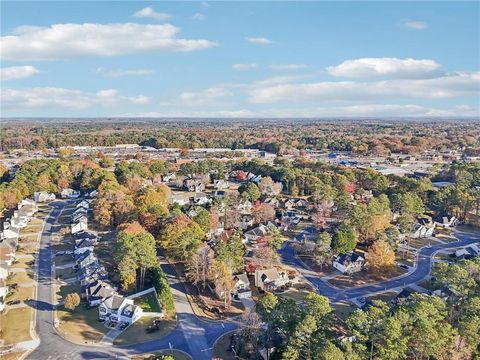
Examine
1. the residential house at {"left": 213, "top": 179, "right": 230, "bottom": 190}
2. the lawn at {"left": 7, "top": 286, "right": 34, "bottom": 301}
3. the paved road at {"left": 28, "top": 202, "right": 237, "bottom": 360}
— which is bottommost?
the paved road at {"left": 28, "top": 202, "right": 237, "bottom": 360}

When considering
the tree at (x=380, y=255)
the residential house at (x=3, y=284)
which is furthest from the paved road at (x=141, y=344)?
the tree at (x=380, y=255)

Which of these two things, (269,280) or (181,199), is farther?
(181,199)

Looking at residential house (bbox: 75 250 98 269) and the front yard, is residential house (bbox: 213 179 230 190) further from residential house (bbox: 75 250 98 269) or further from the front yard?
the front yard

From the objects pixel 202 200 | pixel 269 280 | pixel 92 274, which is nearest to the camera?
pixel 269 280

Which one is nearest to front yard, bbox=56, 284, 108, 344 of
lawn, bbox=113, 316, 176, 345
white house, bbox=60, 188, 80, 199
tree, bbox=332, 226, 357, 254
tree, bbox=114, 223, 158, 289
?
lawn, bbox=113, 316, 176, 345

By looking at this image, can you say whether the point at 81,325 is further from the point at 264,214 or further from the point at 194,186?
the point at 194,186

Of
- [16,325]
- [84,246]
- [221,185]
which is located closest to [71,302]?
[16,325]
